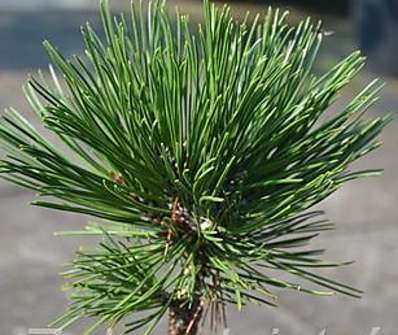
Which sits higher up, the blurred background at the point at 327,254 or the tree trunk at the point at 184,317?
the blurred background at the point at 327,254

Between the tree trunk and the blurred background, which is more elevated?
the blurred background

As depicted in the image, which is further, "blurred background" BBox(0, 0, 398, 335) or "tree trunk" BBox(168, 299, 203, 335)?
"blurred background" BBox(0, 0, 398, 335)

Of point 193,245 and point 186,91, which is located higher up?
point 186,91

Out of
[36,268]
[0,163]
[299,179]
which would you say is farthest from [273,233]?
[36,268]

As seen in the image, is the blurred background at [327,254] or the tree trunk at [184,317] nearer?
the tree trunk at [184,317]

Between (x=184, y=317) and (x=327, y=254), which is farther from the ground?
(x=327, y=254)

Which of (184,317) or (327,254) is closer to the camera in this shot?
(184,317)

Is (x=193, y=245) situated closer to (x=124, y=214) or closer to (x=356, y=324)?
(x=124, y=214)

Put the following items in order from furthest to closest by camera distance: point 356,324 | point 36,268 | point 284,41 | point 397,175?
point 397,175
point 36,268
point 356,324
point 284,41
